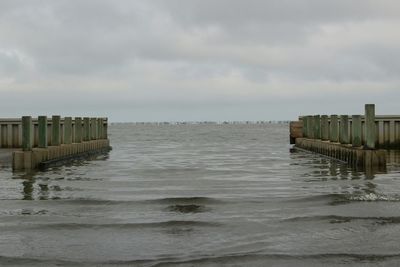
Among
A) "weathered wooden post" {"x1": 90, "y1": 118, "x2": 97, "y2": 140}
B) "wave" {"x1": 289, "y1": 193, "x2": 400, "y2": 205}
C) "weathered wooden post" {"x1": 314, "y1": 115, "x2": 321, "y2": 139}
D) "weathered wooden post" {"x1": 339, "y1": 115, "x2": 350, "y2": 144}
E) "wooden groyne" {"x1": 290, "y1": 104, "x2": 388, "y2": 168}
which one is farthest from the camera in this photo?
"weathered wooden post" {"x1": 90, "y1": 118, "x2": 97, "y2": 140}

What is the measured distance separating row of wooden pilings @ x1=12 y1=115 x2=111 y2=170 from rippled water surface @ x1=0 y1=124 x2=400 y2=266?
2.59 metres

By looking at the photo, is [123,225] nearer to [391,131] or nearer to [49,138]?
[49,138]

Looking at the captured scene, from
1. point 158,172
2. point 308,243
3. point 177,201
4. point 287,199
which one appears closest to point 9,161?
point 158,172

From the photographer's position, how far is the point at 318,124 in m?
30.4

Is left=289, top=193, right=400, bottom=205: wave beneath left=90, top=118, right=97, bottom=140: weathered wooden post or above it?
beneath

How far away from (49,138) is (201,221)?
19.6 m

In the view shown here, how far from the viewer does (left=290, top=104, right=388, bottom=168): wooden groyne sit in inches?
757

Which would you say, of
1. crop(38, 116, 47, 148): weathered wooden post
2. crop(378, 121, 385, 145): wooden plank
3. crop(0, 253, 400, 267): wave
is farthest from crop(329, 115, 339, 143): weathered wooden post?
crop(0, 253, 400, 267): wave

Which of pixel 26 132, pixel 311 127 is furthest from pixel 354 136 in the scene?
pixel 311 127

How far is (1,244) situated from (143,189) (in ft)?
21.8

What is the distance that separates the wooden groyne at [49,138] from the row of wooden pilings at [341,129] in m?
11.5

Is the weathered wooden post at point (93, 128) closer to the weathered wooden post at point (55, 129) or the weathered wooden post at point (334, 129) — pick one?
the weathered wooden post at point (55, 129)

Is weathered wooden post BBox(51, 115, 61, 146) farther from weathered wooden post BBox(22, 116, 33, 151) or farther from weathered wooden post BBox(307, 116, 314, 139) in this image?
weathered wooden post BBox(307, 116, 314, 139)

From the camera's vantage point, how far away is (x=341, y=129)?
2333 centimetres
